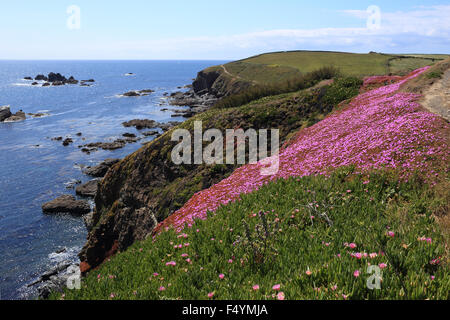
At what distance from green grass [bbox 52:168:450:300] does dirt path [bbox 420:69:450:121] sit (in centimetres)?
642

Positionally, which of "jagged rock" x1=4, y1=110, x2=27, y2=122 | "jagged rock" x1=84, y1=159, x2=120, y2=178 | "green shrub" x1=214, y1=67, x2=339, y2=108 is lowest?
"jagged rock" x1=84, y1=159, x2=120, y2=178

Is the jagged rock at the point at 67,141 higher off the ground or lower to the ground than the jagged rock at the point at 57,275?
higher

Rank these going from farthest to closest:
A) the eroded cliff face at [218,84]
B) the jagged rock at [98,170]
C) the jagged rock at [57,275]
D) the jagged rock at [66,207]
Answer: the eroded cliff face at [218,84] < the jagged rock at [98,170] < the jagged rock at [66,207] < the jagged rock at [57,275]

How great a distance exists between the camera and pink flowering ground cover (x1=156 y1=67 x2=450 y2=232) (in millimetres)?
9547

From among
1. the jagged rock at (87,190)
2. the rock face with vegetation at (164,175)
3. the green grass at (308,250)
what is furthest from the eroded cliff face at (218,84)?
the green grass at (308,250)

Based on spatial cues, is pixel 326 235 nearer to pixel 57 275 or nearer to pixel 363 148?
pixel 363 148

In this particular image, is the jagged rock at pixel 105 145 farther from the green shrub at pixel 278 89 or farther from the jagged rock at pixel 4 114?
the jagged rock at pixel 4 114

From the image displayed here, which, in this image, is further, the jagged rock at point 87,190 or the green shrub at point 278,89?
the jagged rock at point 87,190

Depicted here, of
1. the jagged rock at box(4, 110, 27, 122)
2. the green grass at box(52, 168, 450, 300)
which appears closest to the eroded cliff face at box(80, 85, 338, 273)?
the green grass at box(52, 168, 450, 300)

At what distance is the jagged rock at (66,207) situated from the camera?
35.8 metres

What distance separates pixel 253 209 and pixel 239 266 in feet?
9.98

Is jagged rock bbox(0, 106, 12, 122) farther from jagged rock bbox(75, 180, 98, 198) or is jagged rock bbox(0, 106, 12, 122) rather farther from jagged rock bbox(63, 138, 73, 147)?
jagged rock bbox(75, 180, 98, 198)

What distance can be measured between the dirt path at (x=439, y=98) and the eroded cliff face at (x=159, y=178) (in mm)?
6112
